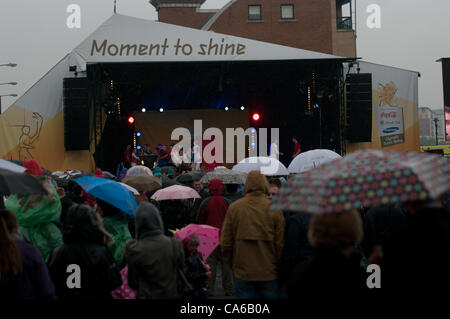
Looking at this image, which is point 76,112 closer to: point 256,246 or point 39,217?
point 39,217

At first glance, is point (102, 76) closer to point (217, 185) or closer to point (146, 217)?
point (217, 185)

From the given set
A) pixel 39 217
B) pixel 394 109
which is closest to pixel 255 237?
pixel 39 217

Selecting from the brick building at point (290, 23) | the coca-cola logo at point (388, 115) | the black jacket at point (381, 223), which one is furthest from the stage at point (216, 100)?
the brick building at point (290, 23)

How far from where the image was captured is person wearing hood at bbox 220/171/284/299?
552 centimetres

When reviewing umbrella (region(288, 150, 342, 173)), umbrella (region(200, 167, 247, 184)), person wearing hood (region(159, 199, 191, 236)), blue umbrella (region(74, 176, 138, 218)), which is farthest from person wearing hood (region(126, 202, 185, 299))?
umbrella (region(288, 150, 342, 173))

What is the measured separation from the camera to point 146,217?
4727 millimetres

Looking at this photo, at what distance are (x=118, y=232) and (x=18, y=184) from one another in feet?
4.27

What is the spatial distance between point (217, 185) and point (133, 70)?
1392 cm

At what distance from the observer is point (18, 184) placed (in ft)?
15.5

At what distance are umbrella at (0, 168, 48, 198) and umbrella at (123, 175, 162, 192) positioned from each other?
14.7 feet

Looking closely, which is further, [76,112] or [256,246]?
[76,112]

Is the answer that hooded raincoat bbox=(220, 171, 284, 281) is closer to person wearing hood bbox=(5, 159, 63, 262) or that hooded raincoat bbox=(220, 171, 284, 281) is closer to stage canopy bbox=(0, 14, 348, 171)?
person wearing hood bbox=(5, 159, 63, 262)

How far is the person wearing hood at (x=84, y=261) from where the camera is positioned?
15.0 ft

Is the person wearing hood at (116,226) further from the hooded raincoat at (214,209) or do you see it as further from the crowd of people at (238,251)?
the hooded raincoat at (214,209)
